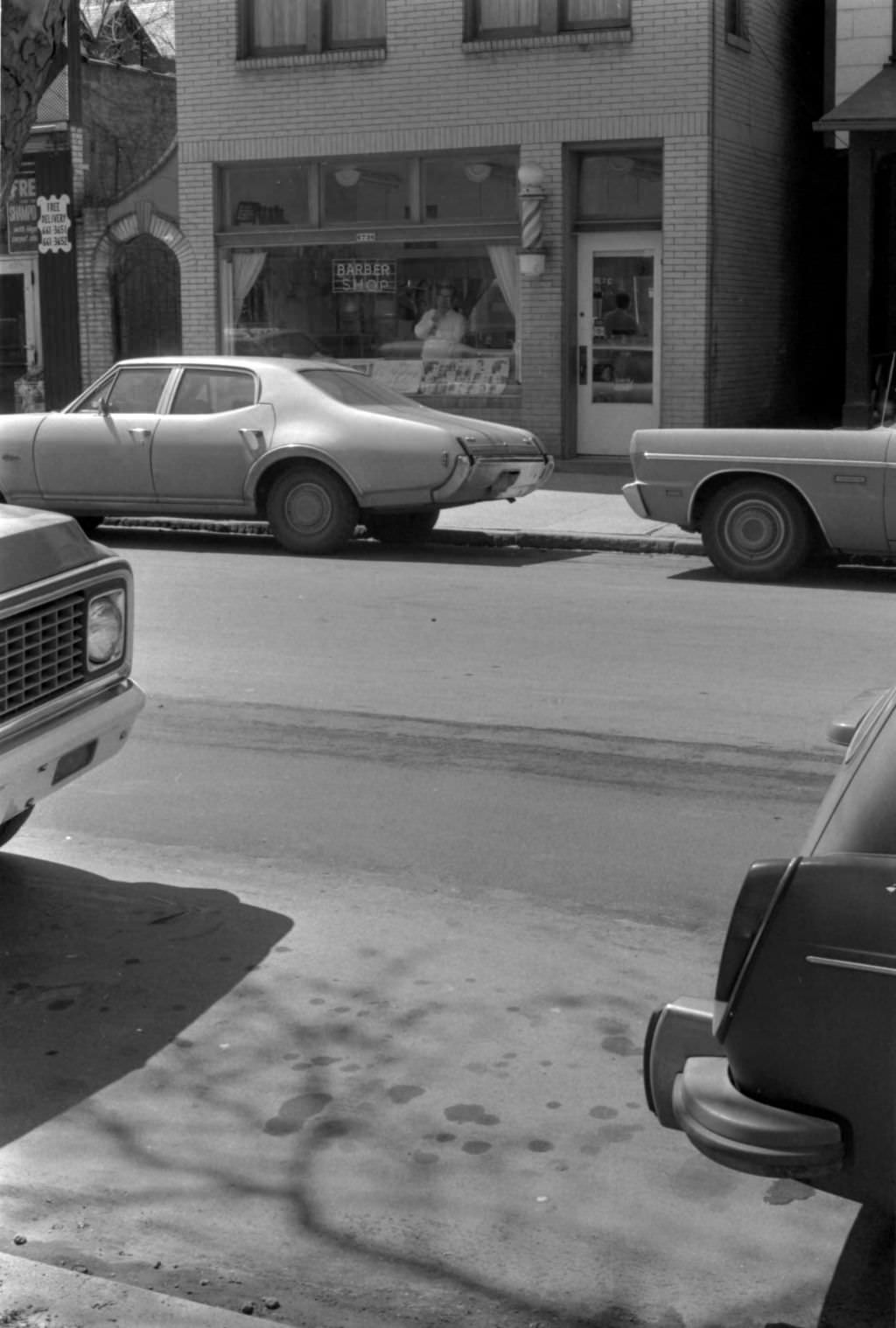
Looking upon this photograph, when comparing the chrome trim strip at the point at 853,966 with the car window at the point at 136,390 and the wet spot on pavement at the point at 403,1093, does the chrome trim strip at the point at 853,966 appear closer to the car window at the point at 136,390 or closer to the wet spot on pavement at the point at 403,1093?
the wet spot on pavement at the point at 403,1093

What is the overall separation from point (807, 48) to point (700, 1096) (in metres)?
20.8

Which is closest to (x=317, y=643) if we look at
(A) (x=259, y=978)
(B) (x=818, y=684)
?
(B) (x=818, y=684)

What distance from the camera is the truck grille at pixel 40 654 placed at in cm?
480

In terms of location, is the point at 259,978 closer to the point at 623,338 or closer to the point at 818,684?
the point at 818,684

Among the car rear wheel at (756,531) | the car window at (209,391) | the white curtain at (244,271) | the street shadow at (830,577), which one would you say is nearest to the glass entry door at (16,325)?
the white curtain at (244,271)

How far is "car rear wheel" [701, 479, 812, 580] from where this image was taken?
12.0 metres

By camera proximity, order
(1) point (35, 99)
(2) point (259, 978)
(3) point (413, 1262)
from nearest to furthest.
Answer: (3) point (413, 1262) → (2) point (259, 978) → (1) point (35, 99)

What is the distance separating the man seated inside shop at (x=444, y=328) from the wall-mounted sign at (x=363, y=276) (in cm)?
56

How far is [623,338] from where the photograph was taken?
19219 millimetres

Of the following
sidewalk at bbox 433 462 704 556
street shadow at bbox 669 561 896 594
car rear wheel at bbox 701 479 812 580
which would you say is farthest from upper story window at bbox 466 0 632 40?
car rear wheel at bbox 701 479 812 580

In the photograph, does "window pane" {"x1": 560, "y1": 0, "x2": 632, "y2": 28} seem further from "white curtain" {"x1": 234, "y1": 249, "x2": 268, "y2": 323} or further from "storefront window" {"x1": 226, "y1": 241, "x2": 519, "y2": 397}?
"white curtain" {"x1": 234, "y1": 249, "x2": 268, "y2": 323}

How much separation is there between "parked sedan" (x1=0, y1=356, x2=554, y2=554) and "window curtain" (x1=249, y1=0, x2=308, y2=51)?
7196 mm

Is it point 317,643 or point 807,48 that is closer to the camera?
point 317,643

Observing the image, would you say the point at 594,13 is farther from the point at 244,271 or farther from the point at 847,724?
the point at 847,724
